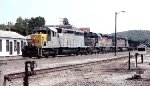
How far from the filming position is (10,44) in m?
47.3

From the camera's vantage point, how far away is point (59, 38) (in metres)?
43.7

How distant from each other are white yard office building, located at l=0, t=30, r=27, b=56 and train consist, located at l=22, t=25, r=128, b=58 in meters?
4.74

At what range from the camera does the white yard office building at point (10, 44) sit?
4453 centimetres

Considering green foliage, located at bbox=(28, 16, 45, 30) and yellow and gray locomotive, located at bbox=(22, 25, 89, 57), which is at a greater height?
green foliage, located at bbox=(28, 16, 45, 30)

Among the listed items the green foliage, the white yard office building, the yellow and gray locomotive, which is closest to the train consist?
the yellow and gray locomotive

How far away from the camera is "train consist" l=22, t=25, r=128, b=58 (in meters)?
39.3

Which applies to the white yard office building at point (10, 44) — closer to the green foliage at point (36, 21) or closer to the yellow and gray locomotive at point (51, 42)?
the yellow and gray locomotive at point (51, 42)

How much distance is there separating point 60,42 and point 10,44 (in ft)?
26.2

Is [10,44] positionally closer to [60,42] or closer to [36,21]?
[60,42]

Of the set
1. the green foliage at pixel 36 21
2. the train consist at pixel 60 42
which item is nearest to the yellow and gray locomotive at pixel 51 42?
the train consist at pixel 60 42

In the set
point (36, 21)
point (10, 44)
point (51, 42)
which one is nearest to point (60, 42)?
point (51, 42)

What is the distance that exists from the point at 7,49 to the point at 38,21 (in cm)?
9879

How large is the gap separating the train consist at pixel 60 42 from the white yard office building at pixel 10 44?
4.74m

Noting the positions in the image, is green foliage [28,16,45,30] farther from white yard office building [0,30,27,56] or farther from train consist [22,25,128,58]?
white yard office building [0,30,27,56]
